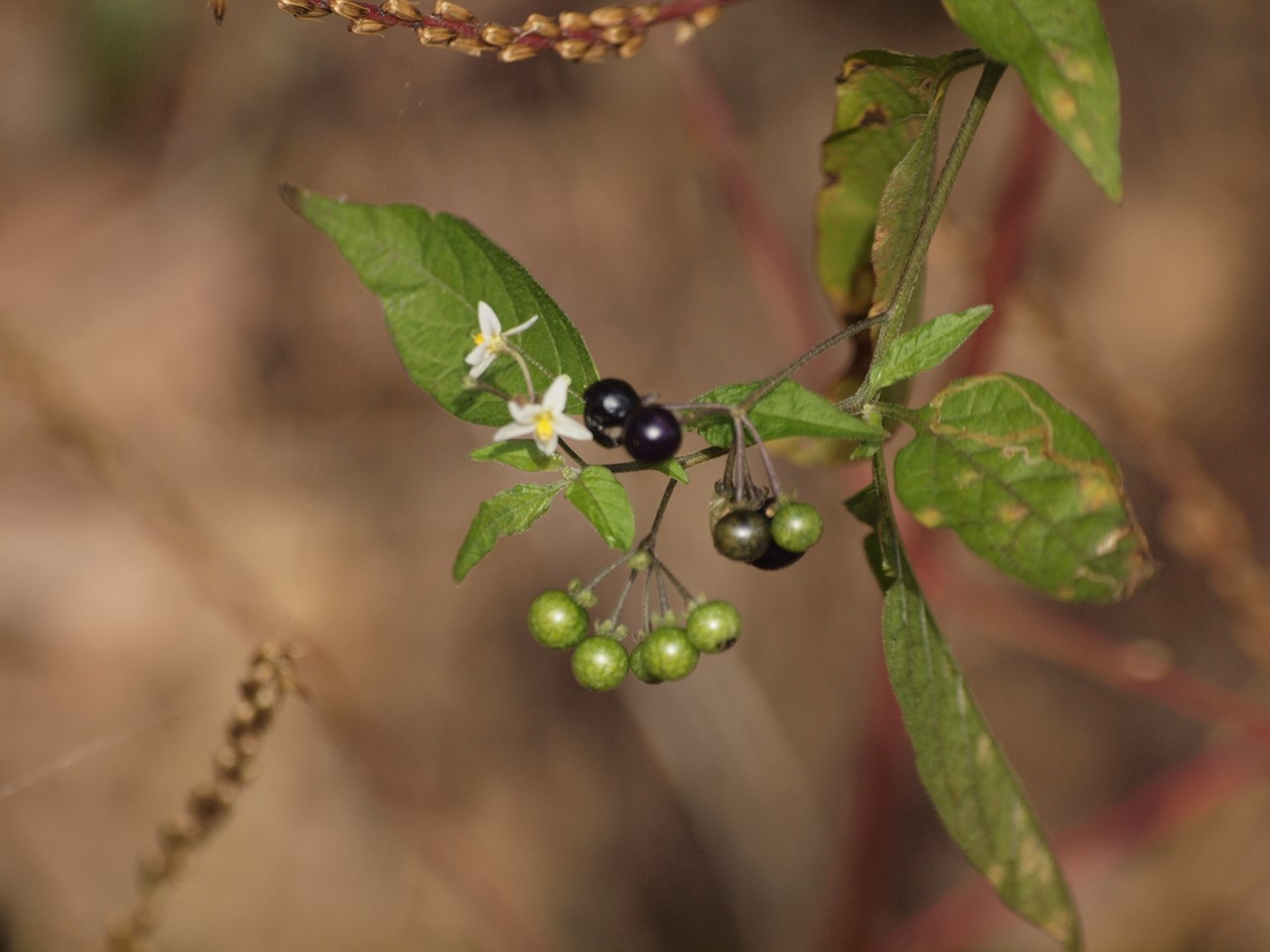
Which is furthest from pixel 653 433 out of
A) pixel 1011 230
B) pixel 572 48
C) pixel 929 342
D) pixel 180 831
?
pixel 1011 230

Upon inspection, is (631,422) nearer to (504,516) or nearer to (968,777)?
(504,516)

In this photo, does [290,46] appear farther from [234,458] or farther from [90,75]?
[234,458]

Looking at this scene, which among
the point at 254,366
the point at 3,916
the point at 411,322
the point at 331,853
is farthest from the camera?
the point at 254,366

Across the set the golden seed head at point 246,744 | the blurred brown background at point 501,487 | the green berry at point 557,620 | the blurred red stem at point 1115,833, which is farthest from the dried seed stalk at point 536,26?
the blurred red stem at point 1115,833

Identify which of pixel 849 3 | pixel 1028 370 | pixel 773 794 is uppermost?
pixel 849 3

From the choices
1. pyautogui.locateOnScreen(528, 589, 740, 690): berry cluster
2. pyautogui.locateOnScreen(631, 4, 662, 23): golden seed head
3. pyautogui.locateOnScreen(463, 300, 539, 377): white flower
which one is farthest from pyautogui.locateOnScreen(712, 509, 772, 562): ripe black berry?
pyautogui.locateOnScreen(631, 4, 662, 23): golden seed head

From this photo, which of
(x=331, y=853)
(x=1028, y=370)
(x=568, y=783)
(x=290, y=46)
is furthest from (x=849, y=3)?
(x=331, y=853)
